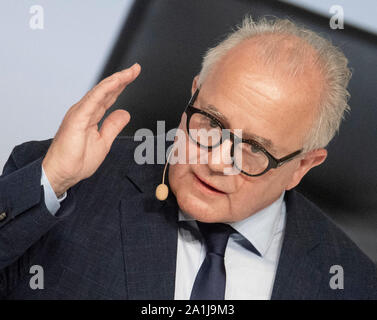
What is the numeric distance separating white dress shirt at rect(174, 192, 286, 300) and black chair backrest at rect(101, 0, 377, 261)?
1.70ft

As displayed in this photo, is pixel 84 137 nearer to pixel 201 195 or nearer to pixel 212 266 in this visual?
pixel 201 195

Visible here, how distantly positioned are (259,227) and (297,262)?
135 millimetres

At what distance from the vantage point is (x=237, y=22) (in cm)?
205

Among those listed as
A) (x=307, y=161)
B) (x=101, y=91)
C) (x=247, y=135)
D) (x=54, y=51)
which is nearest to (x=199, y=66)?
(x=54, y=51)

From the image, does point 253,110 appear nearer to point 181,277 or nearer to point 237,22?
point 181,277

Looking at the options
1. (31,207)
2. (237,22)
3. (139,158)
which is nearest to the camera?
(31,207)

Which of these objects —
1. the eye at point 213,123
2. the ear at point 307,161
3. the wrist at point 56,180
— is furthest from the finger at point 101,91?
the ear at point 307,161

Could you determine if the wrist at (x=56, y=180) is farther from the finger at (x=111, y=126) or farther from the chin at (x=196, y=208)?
the chin at (x=196, y=208)

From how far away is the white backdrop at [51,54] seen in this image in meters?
2.07

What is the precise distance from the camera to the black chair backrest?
2037mm

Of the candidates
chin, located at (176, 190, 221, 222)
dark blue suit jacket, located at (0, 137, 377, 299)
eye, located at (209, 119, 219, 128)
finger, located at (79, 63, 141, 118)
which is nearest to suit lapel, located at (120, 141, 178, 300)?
dark blue suit jacket, located at (0, 137, 377, 299)

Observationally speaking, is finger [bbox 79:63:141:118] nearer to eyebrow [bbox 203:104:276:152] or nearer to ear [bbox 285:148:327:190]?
eyebrow [bbox 203:104:276:152]

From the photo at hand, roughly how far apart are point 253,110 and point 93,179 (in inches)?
18.2
